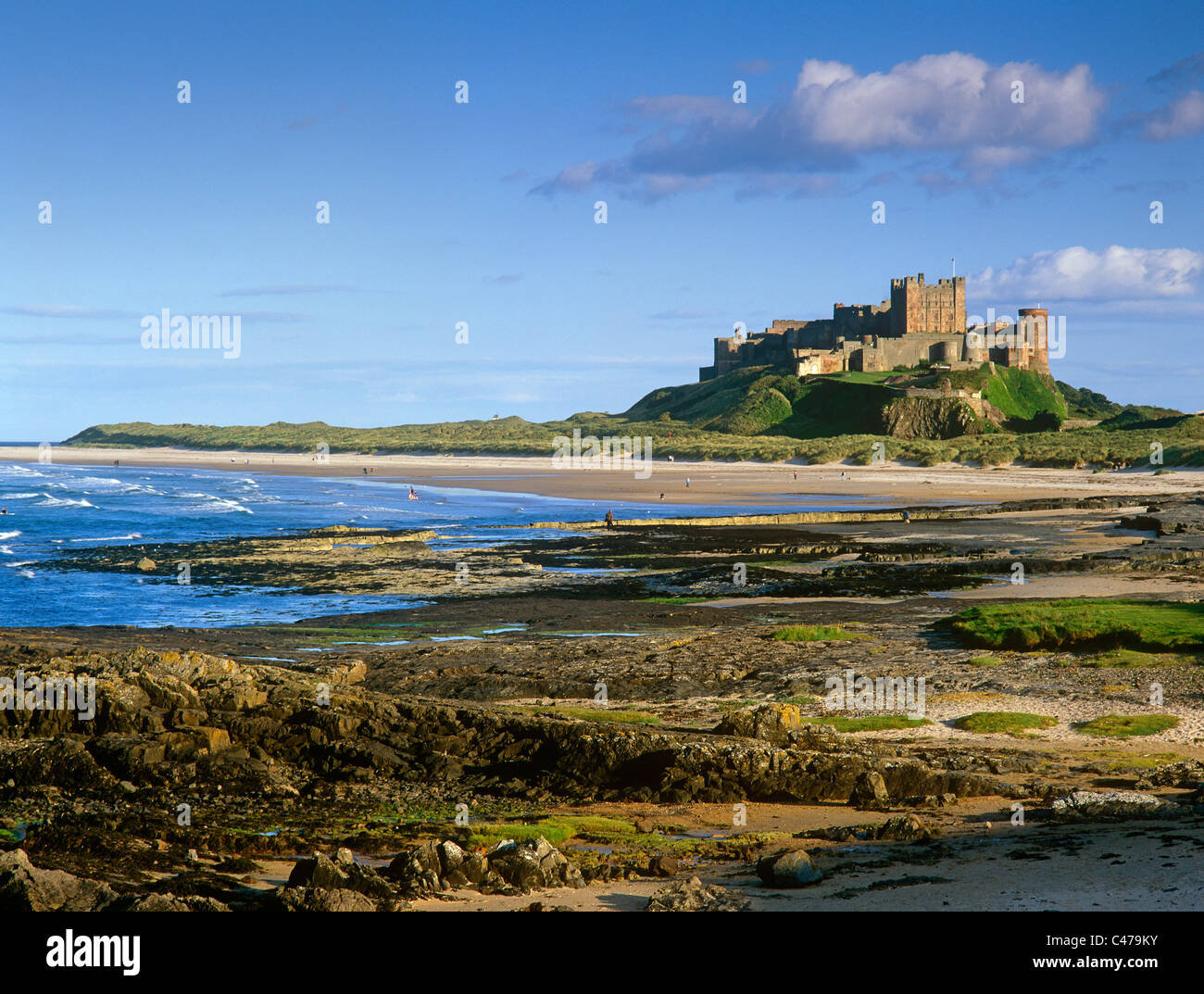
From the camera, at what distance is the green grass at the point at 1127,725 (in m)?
16.0

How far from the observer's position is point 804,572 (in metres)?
36.5

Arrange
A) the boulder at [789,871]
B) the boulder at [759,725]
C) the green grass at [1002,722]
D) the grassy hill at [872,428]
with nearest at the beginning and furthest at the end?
the boulder at [789,871] → the boulder at [759,725] → the green grass at [1002,722] → the grassy hill at [872,428]

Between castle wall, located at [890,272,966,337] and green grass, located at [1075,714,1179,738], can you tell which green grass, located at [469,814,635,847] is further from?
castle wall, located at [890,272,966,337]

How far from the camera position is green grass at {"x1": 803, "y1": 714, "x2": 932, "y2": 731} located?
55.1 ft

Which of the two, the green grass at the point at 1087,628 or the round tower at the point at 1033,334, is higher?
the round tower at the point at 1033,334

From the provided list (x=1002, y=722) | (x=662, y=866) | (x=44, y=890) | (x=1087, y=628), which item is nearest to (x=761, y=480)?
(x=1087, y=628)

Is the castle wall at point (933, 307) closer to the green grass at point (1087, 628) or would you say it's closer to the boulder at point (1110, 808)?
the green grass at point (1087, 628)

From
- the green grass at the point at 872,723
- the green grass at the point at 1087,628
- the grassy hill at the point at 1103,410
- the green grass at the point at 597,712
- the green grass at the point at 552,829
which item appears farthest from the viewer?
the grassy hill at the point at 1103,410

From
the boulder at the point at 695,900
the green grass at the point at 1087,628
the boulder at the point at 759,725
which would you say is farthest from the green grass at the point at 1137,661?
the boulder at the point at 695,900

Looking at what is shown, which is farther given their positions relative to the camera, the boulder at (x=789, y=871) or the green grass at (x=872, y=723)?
the green grass at (x=872, y=723)

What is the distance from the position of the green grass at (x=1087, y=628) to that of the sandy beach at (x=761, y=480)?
142 ft

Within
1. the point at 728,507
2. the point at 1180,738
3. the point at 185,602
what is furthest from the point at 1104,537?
the point at 185,602

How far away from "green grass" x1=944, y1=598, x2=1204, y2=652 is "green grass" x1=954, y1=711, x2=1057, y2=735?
5760 mm
